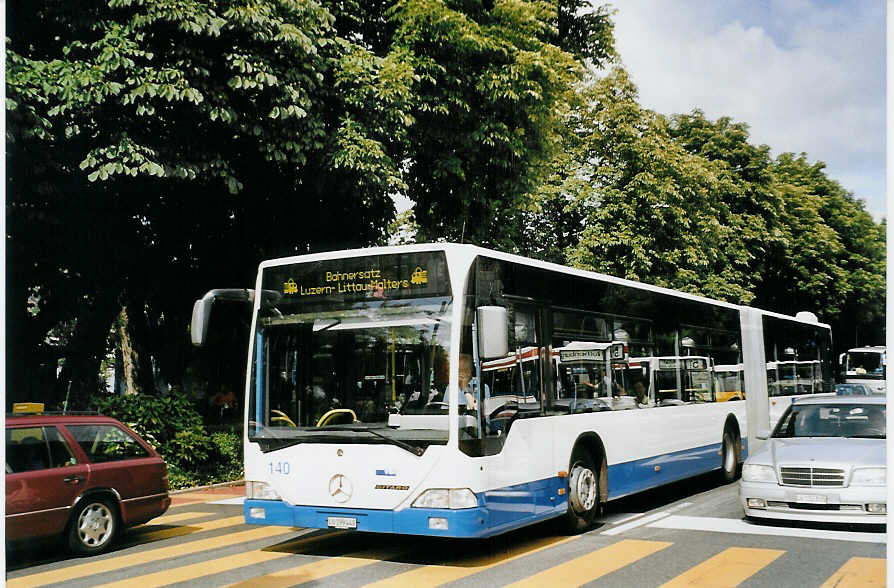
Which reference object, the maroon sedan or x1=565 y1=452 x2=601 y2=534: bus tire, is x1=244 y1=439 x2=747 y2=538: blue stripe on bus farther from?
the maroon sedan

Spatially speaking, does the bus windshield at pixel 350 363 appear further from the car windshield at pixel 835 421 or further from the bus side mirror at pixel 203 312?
the car windshield at pixel 835 421

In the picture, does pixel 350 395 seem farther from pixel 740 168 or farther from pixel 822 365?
pixel 740 168

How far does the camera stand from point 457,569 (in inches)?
341

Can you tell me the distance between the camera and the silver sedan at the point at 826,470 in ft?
33.7

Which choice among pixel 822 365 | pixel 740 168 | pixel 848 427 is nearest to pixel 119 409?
pixel 848 427

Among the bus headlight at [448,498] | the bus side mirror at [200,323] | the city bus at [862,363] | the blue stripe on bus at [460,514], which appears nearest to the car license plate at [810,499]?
the blue stripe on bus at [460,514]

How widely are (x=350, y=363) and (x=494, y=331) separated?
1.42 m

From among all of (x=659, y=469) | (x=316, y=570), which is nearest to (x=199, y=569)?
(x=316, y=570)

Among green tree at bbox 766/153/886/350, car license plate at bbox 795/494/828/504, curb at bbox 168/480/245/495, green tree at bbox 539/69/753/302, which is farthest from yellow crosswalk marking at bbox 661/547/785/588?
green tree at bbox 539/69/753/302

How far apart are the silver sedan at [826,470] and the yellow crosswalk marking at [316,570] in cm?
427

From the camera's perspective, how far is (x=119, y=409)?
15.6 m

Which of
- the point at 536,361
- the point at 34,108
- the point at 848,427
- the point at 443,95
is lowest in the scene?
the point at 848,427

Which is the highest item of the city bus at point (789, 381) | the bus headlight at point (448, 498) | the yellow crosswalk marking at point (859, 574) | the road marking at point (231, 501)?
the city bus at point (789, 381)

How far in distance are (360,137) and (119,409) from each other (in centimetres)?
584
